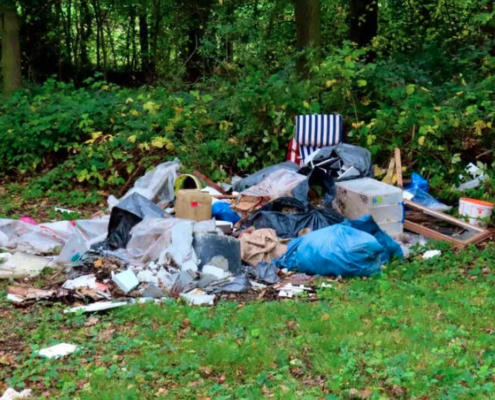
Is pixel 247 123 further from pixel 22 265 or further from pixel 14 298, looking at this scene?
pixel 14 298

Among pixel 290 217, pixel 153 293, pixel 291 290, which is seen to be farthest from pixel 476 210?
pixel 153 293

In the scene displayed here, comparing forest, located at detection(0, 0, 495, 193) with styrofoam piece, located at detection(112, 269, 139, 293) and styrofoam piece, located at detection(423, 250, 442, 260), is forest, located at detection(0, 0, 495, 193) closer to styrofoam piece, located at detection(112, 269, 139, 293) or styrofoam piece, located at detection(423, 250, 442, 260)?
styrofoam piece, located at detection(423, 250, 442, 260)

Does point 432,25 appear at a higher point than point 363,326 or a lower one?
higher

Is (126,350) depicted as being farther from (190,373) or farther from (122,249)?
(122,249)

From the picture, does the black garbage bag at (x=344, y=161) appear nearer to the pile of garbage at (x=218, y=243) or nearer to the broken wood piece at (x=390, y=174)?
the pile of garbage at (x=218, y=243)

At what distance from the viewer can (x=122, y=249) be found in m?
7.91

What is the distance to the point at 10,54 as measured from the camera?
537 inches

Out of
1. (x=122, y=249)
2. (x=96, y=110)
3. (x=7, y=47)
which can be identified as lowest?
(x=122, y=249)

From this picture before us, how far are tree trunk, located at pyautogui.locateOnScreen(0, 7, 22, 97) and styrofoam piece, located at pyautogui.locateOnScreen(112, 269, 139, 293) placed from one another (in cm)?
782

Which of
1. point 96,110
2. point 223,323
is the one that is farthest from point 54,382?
point 96,110

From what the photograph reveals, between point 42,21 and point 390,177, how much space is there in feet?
37.8

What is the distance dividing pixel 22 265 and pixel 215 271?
204 cm

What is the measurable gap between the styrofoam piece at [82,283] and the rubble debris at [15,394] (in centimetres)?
213

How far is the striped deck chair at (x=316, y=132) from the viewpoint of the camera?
34.2 feet
